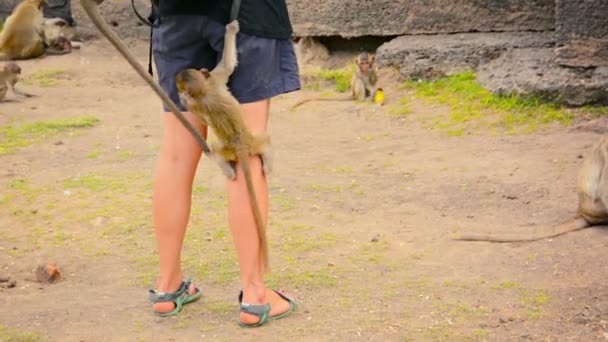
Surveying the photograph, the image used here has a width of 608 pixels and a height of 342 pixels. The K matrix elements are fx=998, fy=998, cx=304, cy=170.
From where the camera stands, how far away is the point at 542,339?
4258 millimetres

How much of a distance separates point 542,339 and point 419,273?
1.01m

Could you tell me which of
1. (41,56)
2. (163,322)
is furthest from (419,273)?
(41,56)

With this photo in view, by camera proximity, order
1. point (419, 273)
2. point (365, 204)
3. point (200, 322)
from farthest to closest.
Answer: point (365, 204) < point (419, 273) < point (200, 322)

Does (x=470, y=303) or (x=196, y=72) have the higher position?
(x=196, y=72)

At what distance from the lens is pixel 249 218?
Answer: 4297 millimetres

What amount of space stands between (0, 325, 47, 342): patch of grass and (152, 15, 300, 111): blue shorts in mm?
1202

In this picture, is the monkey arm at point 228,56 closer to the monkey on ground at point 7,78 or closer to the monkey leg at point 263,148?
the monkey leg at point 263,148

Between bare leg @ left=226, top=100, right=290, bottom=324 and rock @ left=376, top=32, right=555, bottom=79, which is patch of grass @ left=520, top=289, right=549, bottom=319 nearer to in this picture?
bare leg @ left=226, top=100, right=290, bottom=324

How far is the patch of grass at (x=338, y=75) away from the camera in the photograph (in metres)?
10.0

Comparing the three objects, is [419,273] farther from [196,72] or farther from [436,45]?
[436,45]

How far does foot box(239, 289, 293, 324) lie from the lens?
443cm

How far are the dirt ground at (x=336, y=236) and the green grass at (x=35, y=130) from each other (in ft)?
0.32

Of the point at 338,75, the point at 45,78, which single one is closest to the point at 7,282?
the point at 338,75

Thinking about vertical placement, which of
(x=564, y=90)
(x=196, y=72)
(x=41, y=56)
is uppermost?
(x=196, y=72)
